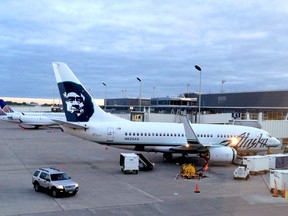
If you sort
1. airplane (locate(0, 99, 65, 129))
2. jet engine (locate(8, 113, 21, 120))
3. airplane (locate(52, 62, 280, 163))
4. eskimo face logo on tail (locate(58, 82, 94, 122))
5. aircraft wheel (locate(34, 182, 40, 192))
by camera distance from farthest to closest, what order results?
1. jet engine (locate(8, 113, 21, 120))
2. airplane (locate(0, 99, 65, 129))
3. eskimo face logo on tail (locate(58, 82, 94, 122))
4. airplane (locate(52, 62, 280, 163))
5. aircraft wheel (locate(34, 182, 40, 192))

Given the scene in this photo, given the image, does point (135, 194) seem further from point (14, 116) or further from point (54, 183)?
point (14, 116)

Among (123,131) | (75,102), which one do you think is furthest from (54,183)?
(75,102)

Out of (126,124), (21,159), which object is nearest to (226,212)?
(126,124)

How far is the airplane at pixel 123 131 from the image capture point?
32344 millimetres

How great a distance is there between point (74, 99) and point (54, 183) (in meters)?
13.4

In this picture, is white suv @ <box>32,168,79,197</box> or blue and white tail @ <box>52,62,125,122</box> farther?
blue and white tail @ <box>52,62,125,122</box>

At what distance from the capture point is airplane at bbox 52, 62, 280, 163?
3234 cm

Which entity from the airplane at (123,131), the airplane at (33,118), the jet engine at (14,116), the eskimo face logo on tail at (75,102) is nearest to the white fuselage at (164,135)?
the airplane at (123,131)

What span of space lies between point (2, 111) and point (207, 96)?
61.8 meters

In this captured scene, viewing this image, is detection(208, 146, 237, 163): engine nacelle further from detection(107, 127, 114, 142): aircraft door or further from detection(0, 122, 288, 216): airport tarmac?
detection(107, 127, 114, 142): aircraft door

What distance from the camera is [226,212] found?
1798 centimetres

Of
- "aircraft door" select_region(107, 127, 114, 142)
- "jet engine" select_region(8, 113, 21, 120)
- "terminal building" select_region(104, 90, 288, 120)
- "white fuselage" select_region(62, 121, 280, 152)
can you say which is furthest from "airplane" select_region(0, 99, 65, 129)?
"aircraft door" select_region(107, 127, 114, 142)

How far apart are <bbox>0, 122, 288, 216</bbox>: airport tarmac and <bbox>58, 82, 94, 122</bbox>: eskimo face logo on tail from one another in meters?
4.31

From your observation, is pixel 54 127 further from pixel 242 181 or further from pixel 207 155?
pixel 242 181
